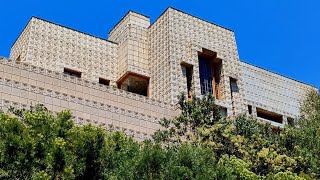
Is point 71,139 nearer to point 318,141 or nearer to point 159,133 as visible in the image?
point 159,133

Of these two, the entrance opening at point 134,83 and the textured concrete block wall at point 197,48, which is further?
the entrance opening at point 134,83

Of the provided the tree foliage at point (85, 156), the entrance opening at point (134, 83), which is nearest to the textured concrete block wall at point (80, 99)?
the entrance opening at point (134, 83)

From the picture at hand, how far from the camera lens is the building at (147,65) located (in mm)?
23300

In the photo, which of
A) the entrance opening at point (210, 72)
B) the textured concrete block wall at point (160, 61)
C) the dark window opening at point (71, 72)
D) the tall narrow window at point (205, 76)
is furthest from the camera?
the entrance opening at point (210, 72)

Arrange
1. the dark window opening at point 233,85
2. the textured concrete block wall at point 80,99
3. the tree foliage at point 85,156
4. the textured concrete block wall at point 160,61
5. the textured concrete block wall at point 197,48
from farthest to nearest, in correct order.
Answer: the dark window opening at point 233,85 → the textured concrete block wall at point 197,48 → the textured concrete block wall at point 160,61 → the textured concrete block wall at point 80,99 → the tree foliage at point 85,156

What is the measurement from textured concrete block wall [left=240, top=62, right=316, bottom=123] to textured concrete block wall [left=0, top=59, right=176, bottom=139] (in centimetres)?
783

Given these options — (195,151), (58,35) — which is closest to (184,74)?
(58,35)

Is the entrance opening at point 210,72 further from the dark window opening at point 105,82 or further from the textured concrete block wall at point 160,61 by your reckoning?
the dark window opening at point 105,82

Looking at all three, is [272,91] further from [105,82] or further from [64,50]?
[64,50]

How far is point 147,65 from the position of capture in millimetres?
28109

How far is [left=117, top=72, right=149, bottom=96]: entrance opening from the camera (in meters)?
27.6

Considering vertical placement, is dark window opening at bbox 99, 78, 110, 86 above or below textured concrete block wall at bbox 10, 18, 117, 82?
below

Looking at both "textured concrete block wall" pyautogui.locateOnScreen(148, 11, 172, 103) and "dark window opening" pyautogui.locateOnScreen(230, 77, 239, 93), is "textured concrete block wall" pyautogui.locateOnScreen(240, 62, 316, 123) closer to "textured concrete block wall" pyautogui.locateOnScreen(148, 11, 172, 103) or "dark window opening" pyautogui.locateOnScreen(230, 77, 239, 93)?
"dark window opening" pyautogui.locateOnScreen(230, 77, 239, 93)

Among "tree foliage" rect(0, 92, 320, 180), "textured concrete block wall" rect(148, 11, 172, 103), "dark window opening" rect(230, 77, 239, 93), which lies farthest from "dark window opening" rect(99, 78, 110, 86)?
"tree foliage" rect(0, 92, 320, 180)
